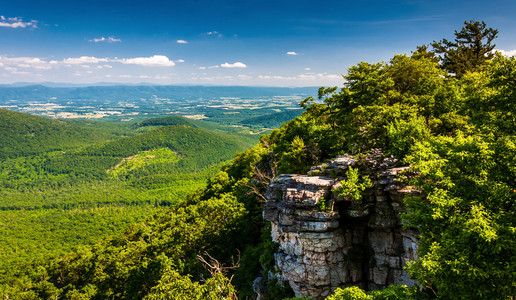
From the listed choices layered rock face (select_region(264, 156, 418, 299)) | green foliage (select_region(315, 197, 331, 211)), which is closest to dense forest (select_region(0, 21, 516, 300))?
layered rock face (select_region(264, 156, 418, 299))

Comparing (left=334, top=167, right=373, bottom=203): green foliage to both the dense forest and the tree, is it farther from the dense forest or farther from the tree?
the tree

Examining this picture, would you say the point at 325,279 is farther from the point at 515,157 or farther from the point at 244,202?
the point at 244,202

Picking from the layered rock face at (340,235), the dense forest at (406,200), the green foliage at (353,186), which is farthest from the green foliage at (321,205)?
the dense forest at (406,200)

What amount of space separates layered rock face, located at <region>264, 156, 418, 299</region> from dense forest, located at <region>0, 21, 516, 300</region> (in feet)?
8.26

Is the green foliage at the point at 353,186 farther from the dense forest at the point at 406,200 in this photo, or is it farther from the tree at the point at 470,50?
the tree at the point at 470,50

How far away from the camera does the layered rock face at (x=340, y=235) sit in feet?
69.8

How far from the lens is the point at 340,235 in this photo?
2259 cm

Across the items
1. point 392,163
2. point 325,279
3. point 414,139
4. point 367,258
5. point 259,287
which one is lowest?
point 259,287

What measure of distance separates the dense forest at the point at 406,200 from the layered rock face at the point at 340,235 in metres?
2.52

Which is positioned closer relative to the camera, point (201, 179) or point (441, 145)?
point (441, 145)

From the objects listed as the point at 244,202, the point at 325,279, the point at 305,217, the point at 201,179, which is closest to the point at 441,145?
the point at 305,217

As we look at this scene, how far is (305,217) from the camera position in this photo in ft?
73.0

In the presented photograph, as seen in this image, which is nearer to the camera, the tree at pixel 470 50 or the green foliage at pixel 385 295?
the green foliage at pixel 385 295

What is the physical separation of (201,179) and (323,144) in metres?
156
